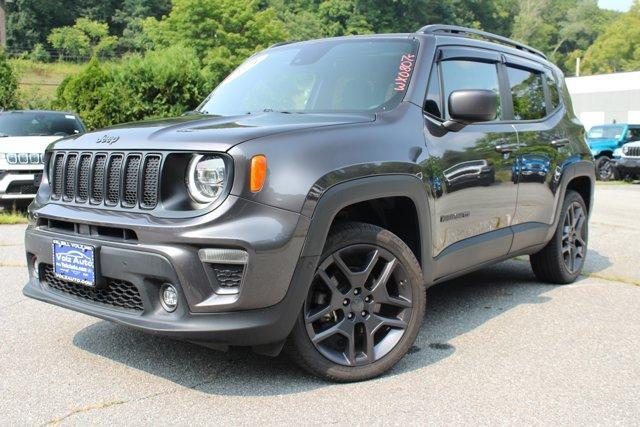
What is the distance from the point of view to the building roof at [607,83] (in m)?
38.1

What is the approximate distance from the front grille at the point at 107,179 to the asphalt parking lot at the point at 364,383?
908mm

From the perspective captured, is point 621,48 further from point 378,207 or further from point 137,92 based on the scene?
point 378,207

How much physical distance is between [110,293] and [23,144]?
23.6ft

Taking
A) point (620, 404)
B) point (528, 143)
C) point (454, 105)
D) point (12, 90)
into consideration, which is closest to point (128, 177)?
point (454, 105)

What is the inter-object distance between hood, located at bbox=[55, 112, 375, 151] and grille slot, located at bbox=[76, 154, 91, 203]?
0.21 ft

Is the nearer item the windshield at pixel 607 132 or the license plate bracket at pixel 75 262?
the license plate bracket at pixel 75 262

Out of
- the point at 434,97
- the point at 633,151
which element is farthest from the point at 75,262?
the point at 633,151

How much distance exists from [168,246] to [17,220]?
6.83 m

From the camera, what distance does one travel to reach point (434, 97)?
13.4 feet

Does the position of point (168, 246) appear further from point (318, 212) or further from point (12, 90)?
point (12, 90)

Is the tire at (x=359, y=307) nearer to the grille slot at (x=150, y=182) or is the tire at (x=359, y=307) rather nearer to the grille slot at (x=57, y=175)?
the grille slot at (x=150, y=182)

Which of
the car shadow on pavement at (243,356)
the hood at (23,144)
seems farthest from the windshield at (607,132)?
the car shadow on pavement at (243,356)

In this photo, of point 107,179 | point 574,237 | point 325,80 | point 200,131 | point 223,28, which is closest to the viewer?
point 200,131

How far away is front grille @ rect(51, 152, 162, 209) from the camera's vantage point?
10.4 ft
